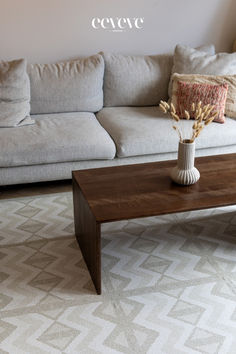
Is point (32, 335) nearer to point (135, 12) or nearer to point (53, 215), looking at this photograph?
point (53, 215)

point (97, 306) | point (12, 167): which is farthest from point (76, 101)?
point (97, 306)

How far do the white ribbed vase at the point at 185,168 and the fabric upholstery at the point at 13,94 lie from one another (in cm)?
134

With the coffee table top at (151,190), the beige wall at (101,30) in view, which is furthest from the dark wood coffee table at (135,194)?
the beige wall at (101,30)

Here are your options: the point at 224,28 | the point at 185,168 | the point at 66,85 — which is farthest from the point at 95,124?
the point at 224,28

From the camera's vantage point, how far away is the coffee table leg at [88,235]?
1.84 metres

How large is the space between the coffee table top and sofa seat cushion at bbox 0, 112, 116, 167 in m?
0.51

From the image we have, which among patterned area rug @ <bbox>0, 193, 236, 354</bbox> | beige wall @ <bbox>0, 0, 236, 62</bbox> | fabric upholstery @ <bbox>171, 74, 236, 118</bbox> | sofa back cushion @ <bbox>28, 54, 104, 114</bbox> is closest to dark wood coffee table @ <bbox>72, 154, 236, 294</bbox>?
patterned area rug @ <bbox>0, 193, 236, 354</bbox>

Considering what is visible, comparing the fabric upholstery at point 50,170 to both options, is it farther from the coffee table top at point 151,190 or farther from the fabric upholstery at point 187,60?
the fabric upholstery at point 187,60

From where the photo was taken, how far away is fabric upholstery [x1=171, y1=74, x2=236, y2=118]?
10.1 ft

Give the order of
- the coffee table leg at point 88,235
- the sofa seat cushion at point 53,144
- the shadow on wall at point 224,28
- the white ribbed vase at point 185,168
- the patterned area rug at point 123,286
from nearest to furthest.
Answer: the patterned area rug at point 123,286
the coffee table leg at point 88,235
the white ribbed vase at point 185,168
the sofa seat cushion at point 53,144
the shadow on wall at point 224,28

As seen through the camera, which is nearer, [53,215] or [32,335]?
[32,335]

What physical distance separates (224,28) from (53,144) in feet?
6.62

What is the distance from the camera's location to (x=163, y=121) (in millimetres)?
3018

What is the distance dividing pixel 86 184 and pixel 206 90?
136 centimetres
